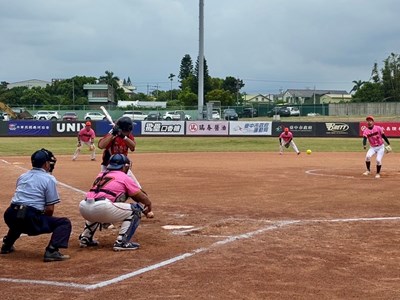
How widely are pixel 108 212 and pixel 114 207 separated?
4.1 inches

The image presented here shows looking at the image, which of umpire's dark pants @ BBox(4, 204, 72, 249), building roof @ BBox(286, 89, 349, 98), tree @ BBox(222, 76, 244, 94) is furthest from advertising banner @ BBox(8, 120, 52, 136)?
building roof @ BBox(286, 89, 349, 98)

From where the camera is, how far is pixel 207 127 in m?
48.4

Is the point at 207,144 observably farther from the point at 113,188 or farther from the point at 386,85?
the point at 386,85

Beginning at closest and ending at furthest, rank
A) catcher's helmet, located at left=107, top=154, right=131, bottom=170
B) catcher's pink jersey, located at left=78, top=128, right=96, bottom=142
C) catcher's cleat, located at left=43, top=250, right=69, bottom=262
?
catcher's cleat, located at left=43, top=250, right=69, bottom=262 → catcher's helmet, located at left=107, top=154, right=131, bottom=170 → catcher's pink jersey, located at left=78, top=128, right=96, bottom=142

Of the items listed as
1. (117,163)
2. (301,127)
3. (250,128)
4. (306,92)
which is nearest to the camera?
(117,163)

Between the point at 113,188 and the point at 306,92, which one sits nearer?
the point at 113,188

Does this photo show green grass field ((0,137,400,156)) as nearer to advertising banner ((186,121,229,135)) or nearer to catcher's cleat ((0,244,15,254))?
advertising banner ((186,121,229,135))

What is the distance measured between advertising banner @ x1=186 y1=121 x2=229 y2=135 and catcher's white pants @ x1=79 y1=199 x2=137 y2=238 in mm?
40014

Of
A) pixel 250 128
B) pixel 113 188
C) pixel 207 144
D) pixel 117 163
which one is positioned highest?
pixel 117 163

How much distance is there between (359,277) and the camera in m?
6.49

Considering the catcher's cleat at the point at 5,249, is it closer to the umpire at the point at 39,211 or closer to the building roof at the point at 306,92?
the umpire at the point at 39,211

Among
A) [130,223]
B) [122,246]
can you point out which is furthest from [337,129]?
[122,246]

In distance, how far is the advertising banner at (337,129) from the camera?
4688cm

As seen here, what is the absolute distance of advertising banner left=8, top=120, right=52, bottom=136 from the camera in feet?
159
